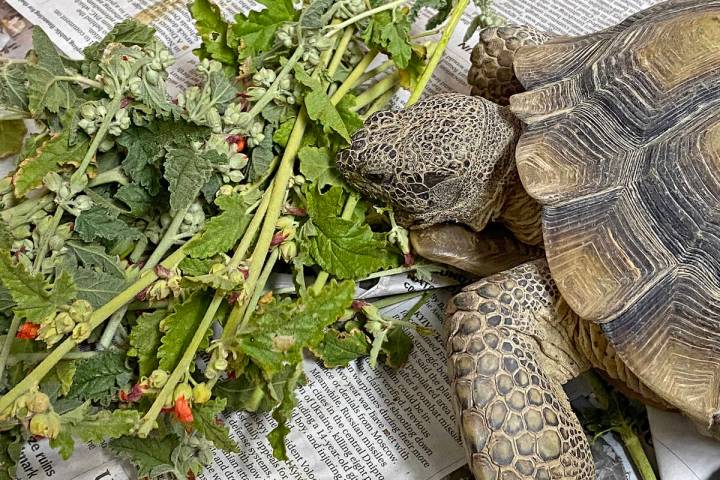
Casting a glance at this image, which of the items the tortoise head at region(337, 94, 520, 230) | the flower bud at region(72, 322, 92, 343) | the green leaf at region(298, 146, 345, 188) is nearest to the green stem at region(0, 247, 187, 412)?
the flower bud at region(72, 322, 92, 343)

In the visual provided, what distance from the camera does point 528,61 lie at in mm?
1286

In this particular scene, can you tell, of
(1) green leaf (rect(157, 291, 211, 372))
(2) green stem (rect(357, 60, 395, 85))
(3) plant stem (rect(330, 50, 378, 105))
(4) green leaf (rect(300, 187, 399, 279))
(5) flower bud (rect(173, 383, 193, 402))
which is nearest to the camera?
(5) flower bud (rect(173, 383, 193, 402))

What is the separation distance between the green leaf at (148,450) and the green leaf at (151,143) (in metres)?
0.37

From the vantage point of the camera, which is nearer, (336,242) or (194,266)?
(194,266)

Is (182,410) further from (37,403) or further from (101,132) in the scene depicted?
(101,132)

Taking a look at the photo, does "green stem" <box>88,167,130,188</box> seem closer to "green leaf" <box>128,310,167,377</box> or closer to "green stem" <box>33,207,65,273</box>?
"green stem" <box>33,207,65,273</box>

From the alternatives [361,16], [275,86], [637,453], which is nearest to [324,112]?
[275,86]

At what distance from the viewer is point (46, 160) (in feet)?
3.65

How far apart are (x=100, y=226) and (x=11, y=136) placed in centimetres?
40

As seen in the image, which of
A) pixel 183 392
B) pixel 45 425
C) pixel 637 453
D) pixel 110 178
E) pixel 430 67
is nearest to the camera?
pixel 45 425

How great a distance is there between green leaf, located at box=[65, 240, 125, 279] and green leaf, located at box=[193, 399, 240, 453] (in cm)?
26

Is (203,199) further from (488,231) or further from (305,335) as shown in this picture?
(488,231)

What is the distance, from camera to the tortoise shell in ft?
3.26

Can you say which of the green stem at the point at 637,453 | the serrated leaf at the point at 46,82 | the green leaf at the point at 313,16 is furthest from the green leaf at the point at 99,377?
the green stem at the point at 637,453
